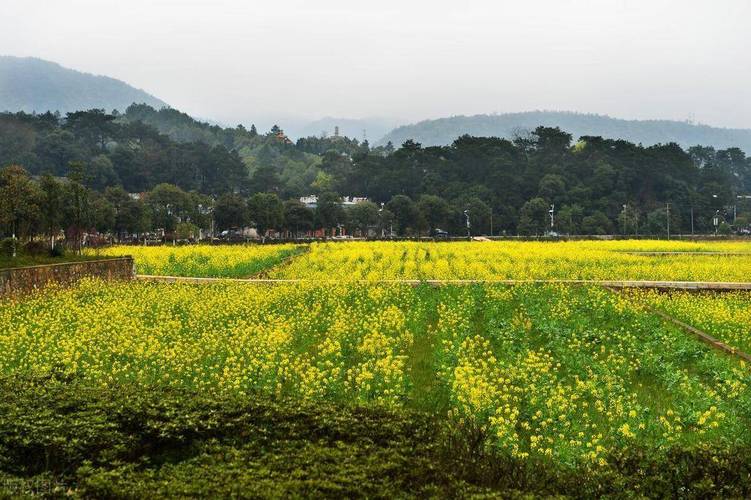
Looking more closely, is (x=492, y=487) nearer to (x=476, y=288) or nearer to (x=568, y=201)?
(x=476, y=288)

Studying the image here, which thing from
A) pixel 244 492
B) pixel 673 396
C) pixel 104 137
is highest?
pixel 104 137

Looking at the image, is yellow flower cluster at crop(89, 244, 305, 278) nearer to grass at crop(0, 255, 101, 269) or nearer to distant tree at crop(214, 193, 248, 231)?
grass at crop(0, 255, 101, 269)

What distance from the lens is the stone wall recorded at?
71.7 feet

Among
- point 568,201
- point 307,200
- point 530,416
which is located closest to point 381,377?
point 530,416

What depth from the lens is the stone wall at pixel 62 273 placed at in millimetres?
21844

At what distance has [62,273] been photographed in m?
25.3

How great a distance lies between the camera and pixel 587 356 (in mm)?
13312

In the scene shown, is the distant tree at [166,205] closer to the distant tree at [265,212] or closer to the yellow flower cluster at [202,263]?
the distant tree at [265,212]

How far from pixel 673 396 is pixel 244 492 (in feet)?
26.4

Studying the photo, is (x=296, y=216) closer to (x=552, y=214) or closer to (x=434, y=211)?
(x=434, y=211)

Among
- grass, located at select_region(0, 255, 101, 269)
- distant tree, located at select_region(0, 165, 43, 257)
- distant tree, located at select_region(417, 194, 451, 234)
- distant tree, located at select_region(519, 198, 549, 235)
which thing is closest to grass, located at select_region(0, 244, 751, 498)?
grass, located at select_region(0, 255, 101, 269)

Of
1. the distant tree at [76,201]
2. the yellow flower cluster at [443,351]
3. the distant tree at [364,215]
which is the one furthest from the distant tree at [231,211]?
the yellow flower cluster at [443,351]

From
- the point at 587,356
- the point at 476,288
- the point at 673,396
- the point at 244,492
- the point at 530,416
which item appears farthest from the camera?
the point at 476,288

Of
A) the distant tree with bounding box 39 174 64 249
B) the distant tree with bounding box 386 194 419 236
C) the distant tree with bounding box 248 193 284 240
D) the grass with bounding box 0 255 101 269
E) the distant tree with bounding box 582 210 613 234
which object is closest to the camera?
the grass with bounding box 0 255 101 269
